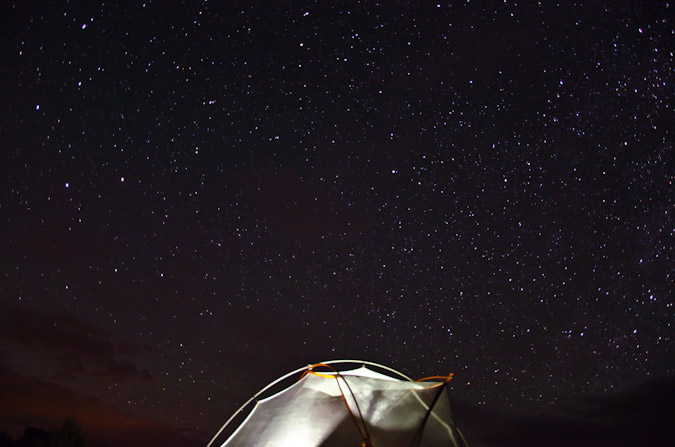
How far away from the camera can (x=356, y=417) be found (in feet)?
18.1

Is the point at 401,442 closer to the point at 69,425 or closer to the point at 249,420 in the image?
the point at 249,420

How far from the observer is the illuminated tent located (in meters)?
5.41

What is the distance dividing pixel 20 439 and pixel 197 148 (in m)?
21.8

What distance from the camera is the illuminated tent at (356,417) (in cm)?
541

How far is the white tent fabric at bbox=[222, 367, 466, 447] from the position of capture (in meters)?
5.41

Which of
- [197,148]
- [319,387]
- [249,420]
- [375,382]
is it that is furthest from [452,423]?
[197,148]

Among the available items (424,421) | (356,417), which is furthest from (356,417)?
(424,421)

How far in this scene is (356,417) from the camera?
5504 millimetres

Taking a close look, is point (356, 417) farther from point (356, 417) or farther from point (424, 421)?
point (424, 421)

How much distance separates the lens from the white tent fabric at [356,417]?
5.41m

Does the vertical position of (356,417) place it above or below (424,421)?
above

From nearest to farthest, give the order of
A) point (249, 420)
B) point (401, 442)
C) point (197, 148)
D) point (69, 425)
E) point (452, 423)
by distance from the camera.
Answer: point (401, 442) < point (452, 423) < point (249, 420) < point (197, 148) < point (69, 425)

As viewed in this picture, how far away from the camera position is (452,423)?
5.71m

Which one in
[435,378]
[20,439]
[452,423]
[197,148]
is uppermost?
[197,148]
